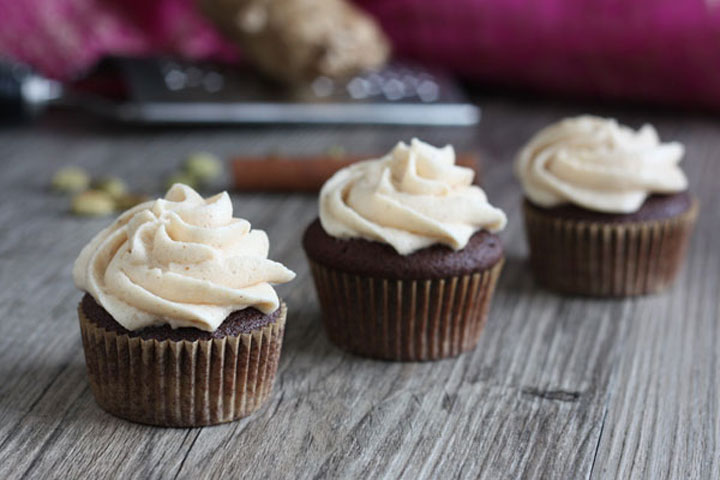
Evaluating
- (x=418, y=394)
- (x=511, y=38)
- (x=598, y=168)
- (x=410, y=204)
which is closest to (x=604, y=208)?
(x=598, y=168)

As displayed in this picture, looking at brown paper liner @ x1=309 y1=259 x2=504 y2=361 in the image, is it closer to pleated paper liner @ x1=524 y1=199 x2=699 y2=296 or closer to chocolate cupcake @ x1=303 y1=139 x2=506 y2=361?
chocolate cupcake @ x1=303 y1=139 x2=506 y2=361

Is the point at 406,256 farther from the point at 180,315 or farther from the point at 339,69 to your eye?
the point at 339,69

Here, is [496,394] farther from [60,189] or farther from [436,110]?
[436,110]

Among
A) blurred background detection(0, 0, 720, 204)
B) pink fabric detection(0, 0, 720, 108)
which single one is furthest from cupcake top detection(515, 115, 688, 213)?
pink fabric detection(0, 0, 720, 108)

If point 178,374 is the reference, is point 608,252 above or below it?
below

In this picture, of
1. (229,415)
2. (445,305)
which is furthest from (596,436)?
(229,415)
